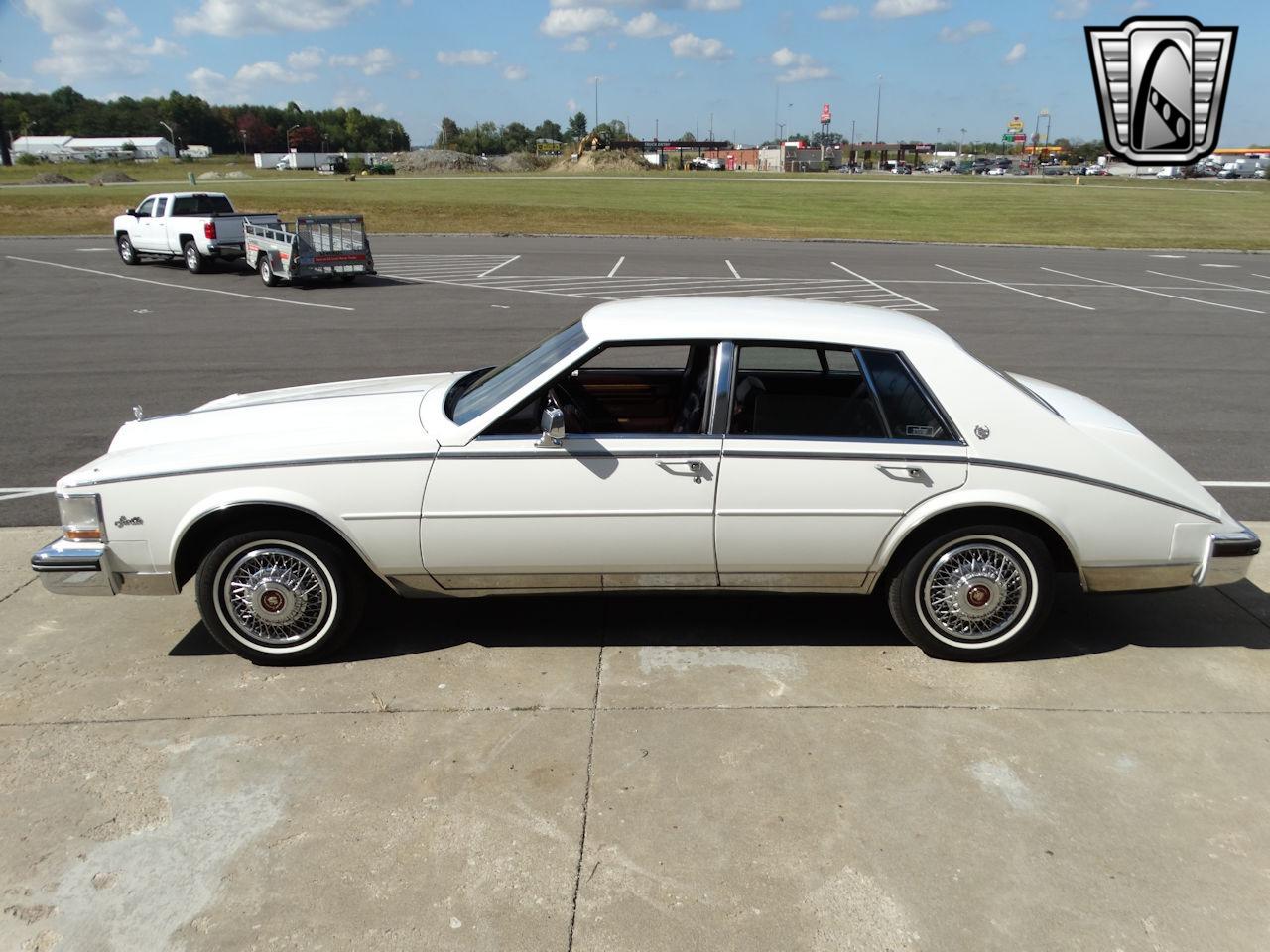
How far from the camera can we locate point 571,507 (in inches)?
165

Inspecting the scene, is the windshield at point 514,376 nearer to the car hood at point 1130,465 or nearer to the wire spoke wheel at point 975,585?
the wire spoke wheel at point 975,585

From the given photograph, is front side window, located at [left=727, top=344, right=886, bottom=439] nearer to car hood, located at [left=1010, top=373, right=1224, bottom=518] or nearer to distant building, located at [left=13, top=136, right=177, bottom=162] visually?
car hood, located at [left=1010, top=373, right=1224, bottom=518]

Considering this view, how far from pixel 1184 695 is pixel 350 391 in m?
4.20

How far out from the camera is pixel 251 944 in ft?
9.36

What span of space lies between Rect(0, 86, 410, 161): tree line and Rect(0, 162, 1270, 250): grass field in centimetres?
11408

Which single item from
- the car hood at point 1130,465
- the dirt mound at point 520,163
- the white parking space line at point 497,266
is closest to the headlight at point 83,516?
the car hood at point 1130,465

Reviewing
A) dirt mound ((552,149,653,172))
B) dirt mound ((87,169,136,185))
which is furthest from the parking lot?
dirt mound ((552,149,653,172))

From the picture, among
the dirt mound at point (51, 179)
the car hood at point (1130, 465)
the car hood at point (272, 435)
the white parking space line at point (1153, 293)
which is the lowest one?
the white parking space line at point (1153, 293)

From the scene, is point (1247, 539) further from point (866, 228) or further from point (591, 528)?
point (866, 228)

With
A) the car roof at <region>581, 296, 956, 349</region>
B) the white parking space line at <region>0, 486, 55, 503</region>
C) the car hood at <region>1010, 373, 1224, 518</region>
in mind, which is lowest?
the white parking space line at <region>0, 486, 55, 503</region>

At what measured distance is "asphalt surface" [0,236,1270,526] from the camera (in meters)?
9.06

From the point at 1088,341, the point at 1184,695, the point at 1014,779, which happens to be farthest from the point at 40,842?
the point at 1088,341

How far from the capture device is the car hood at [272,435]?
13.8 ft

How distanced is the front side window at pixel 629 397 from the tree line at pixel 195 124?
562 ft
